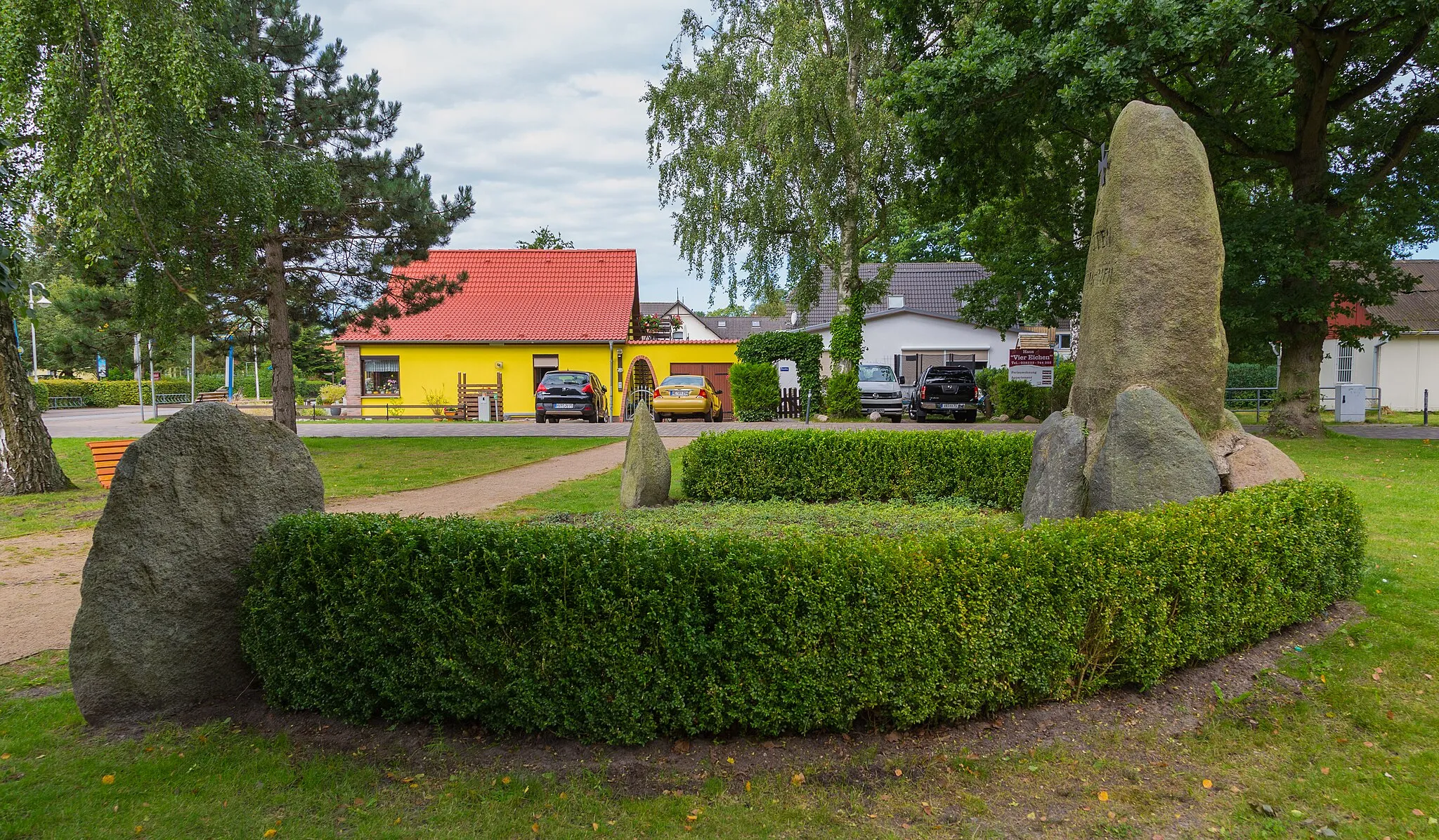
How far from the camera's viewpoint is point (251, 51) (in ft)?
48.0

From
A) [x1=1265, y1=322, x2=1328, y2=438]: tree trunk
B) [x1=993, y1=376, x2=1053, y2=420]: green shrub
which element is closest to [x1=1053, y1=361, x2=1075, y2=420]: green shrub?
[x1=993, y1=376, x2=1053, y2=420]: green shrub

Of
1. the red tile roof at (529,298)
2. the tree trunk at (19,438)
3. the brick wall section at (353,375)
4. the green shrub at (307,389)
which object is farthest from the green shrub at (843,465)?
the green shrub at (307,389)

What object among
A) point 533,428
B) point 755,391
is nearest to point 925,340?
point 755,391

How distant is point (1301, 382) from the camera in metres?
16.8

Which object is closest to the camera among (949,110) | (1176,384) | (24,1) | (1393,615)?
(1393,615)

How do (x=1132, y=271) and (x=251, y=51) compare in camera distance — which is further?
(x=251, y=51)

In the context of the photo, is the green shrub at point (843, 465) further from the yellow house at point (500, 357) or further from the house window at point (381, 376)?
the house window at point (381, 376)

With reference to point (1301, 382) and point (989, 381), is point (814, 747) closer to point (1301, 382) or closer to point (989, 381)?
point (1301, 382)

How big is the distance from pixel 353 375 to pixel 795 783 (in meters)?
33.3

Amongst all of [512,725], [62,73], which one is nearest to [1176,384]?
[512,725]

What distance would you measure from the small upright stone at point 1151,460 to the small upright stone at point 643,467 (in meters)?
4.74

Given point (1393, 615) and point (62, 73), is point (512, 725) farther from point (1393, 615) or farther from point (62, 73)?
point (62, 73)

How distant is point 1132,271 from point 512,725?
241 inches

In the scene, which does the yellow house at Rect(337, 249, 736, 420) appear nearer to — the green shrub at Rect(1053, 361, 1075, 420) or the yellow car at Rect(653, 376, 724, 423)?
the yellow car at Rect(653, 376, 724, 423)
